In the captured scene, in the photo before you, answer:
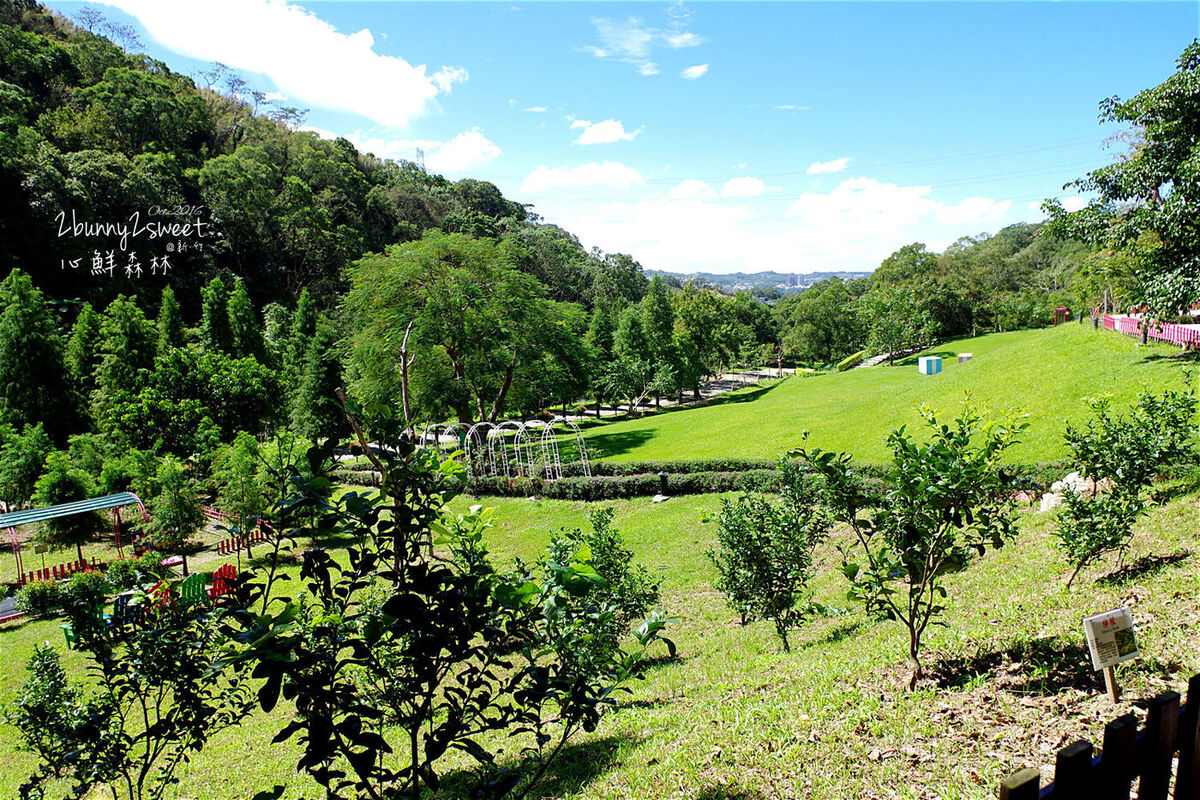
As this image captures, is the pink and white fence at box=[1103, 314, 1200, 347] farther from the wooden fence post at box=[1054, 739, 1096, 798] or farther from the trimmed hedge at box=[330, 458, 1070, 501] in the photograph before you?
the wooden fence post at box=[1054, 739, 1096, 798]

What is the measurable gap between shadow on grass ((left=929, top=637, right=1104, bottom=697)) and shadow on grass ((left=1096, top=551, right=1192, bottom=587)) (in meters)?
1.70

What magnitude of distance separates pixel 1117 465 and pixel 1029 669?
342cm

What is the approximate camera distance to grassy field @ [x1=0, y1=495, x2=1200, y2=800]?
11.3ft

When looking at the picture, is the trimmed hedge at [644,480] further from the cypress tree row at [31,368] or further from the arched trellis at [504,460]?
the cypress tree row at [31,368]

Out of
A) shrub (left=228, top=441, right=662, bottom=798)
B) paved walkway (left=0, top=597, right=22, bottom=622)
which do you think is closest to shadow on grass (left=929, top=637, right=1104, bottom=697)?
shrub (left=228, top=441, right=662, bottom=798)

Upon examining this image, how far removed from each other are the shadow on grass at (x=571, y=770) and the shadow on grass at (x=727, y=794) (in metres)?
0.89

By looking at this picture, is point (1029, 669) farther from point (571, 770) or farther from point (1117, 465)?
point (1117, 465)

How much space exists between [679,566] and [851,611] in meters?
4.80

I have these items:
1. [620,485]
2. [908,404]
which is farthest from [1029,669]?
[908,404]

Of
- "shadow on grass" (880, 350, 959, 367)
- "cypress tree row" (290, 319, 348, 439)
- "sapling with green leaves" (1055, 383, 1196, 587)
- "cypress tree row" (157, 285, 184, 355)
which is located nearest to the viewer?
"sapling with green leaves" (1055, 383, 1196, 587)

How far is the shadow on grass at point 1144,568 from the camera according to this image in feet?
18.3

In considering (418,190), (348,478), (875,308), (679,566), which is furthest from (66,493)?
(418,190)

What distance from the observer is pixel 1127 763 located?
183cm

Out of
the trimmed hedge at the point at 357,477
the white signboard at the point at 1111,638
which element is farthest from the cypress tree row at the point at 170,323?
the white signboard at the point at 1111,638
